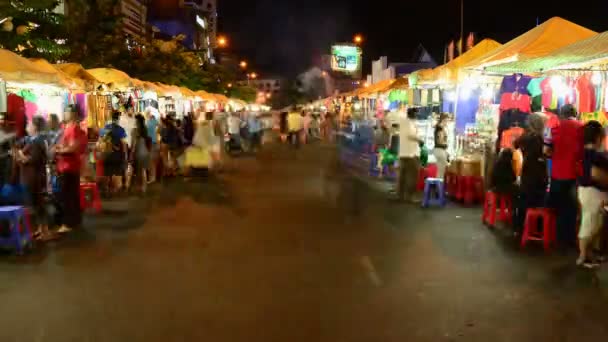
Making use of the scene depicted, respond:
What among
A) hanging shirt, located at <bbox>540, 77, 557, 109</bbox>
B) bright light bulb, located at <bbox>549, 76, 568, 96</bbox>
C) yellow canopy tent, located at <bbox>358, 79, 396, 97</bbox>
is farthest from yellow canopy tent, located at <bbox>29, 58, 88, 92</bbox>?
yellow canopy tent, located at <bbox>358, 79, 396, 97</bbox>

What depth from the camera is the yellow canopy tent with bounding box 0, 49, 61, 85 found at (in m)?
11.2

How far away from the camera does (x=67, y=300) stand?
6246 millimetres

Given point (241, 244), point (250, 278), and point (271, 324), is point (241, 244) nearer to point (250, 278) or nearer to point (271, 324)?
point (250, 278)

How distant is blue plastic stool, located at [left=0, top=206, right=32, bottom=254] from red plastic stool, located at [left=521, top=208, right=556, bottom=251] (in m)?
6.79

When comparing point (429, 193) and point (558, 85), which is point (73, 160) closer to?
point (429, 193)

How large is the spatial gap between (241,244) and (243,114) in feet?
78.1

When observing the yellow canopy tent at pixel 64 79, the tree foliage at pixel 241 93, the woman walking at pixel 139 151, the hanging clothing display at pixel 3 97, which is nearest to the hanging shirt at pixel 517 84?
the woman walking at pixel 139 151

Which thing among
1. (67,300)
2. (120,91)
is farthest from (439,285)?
(120,91)

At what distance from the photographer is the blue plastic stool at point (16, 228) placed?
325 inches

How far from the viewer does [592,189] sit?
748 centimetres

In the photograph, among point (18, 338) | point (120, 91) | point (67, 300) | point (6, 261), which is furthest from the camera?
point (120, 91)

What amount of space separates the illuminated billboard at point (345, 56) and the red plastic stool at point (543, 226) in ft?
235

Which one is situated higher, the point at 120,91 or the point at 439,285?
the point at 120,91

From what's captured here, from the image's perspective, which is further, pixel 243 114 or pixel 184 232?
pixel 243 114
